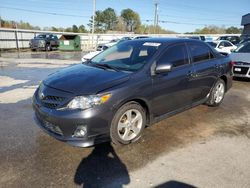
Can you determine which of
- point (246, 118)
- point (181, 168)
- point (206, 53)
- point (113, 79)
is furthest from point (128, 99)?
point (246, 118)

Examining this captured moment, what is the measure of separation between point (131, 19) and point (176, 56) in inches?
3756

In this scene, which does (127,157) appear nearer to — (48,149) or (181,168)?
(181,168)

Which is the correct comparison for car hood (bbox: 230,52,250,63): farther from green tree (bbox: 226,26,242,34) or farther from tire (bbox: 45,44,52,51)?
green tree (bbox: 226,26,242,34)

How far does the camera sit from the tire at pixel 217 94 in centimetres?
559

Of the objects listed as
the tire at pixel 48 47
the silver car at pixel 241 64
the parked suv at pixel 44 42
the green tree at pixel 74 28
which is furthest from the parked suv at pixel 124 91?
the green tree at pixel 74 28

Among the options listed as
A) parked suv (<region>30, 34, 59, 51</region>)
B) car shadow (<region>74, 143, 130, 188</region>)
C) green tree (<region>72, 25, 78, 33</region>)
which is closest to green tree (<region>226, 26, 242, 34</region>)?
green tree (<region>72, 25, 78, 33</region>)

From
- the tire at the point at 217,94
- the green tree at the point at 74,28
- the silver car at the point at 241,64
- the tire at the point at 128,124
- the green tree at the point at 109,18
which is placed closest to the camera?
the tire at the point at 128,124

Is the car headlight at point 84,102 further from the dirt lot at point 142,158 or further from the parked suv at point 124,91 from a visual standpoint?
the dirt lot at point 142,158

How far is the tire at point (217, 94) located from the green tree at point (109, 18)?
297 feet

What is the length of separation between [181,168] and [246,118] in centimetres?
281

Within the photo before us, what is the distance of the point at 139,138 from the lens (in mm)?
4012

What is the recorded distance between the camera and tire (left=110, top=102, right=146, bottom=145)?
3.52 m

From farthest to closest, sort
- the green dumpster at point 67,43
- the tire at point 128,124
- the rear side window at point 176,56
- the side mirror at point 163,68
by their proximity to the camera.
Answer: the green dumpster at point 67,43 → the rear side window at point 176,56 → the side mirror at point 163,68 → the tire at point 128,124

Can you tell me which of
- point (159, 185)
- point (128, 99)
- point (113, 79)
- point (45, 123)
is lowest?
point (159, 185)
